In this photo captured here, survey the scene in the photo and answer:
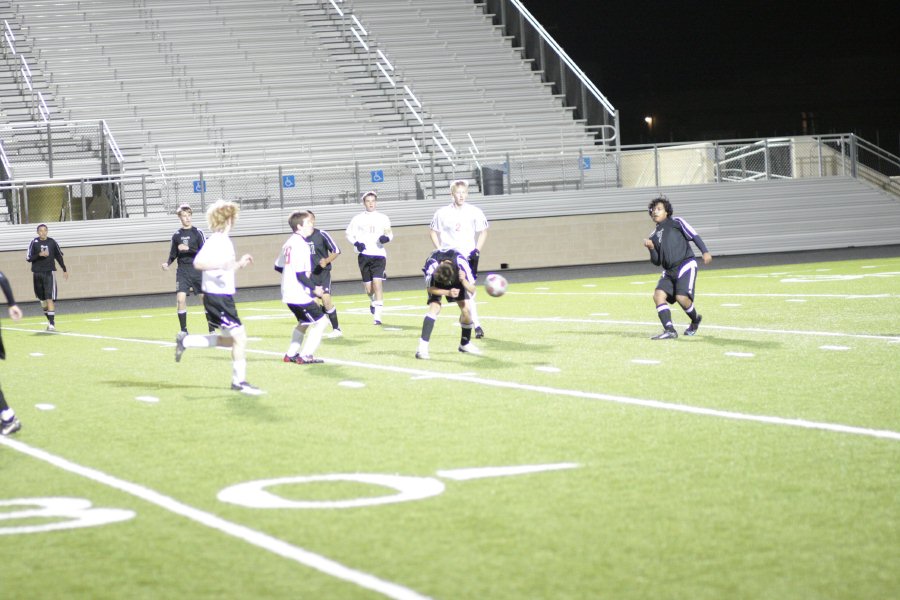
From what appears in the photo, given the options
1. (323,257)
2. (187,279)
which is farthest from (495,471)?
(187,279)

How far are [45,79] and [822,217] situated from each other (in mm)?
21509

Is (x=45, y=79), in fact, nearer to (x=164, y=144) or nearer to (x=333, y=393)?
(x=164, y=144)

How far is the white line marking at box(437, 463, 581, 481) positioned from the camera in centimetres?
705

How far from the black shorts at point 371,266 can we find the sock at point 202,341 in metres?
8.80

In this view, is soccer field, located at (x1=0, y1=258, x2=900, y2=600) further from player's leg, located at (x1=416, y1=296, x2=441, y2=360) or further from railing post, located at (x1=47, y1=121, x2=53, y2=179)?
railing post, located at (x1=47, y1=121, x2=53, y2=179)

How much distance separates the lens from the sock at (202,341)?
11406mm

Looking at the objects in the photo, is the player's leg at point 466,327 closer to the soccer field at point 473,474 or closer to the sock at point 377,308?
the soccer field at point 473,474

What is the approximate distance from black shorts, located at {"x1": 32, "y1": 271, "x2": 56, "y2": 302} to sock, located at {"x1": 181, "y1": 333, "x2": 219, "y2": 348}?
505 inches

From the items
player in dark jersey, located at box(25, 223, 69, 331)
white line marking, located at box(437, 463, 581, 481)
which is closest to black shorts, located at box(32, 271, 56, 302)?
player in dark jersey, located at box(25, 223, 69, 331)

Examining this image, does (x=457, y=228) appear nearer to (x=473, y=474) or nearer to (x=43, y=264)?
(x=473, y=474)

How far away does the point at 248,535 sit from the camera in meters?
5.80

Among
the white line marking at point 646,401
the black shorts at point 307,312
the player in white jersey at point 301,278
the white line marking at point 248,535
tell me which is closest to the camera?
the white line marking at point 248,535

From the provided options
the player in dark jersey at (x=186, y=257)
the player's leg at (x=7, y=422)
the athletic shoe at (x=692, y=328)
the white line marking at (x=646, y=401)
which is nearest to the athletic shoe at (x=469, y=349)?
the white line marking at (x=646, y=401)

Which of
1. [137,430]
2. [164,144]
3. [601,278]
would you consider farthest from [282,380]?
[164,144]
